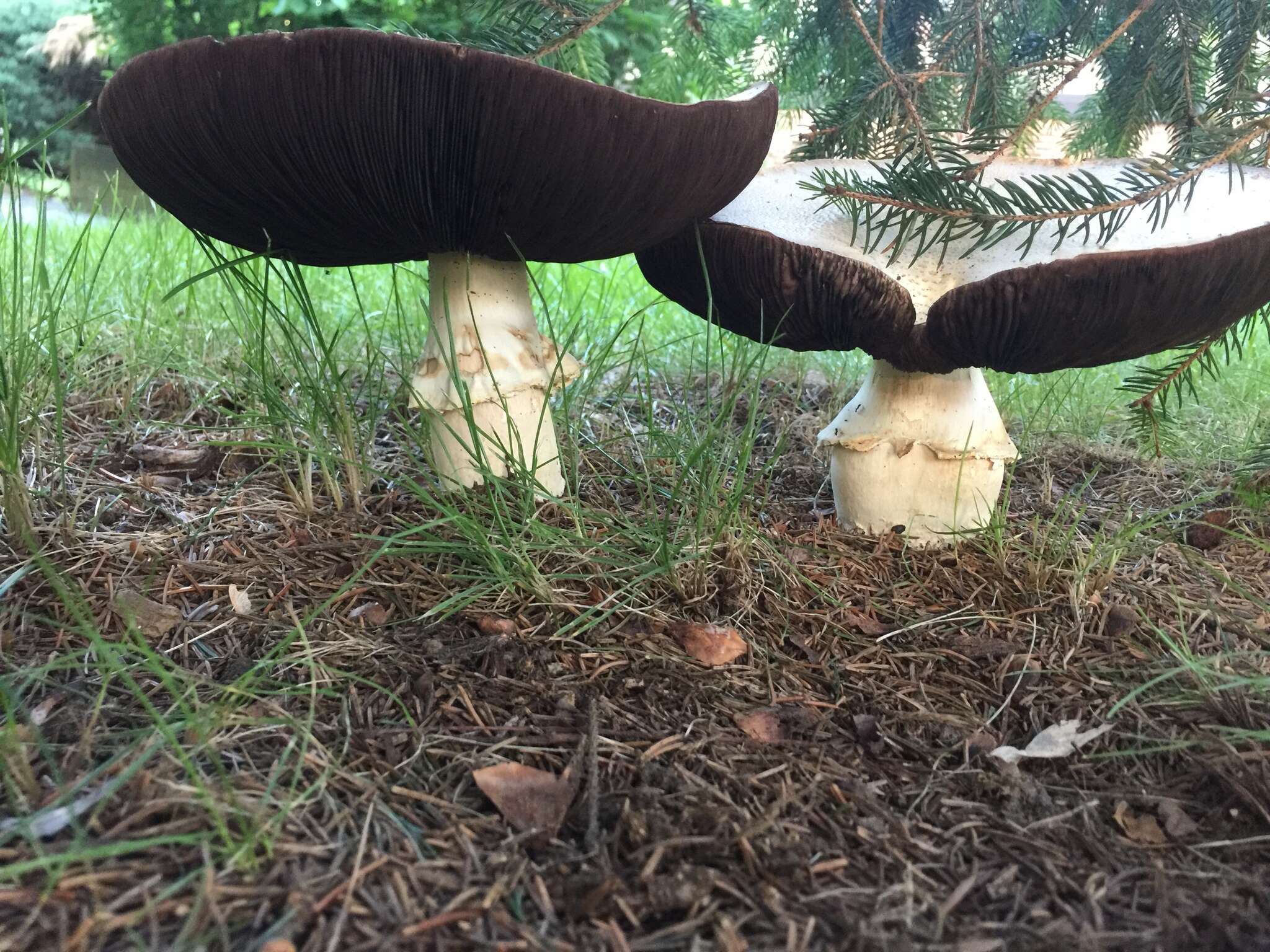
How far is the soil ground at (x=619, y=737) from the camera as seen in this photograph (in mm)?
919

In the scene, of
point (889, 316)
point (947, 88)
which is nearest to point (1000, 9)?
point (947, 88)

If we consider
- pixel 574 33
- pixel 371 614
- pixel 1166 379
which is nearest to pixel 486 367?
pixel 371 614

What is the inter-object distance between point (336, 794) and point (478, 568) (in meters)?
0.58

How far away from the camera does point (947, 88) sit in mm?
2389

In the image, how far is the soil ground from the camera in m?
0.92

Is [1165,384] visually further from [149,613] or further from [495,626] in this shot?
[149,613]

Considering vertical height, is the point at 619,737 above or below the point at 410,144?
below

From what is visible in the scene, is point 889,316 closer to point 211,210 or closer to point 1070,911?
point 1070,911

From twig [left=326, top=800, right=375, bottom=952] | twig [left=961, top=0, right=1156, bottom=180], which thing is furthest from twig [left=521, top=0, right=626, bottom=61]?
twig [left=326, top=800, right=375, bottom=952]

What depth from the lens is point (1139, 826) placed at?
3.67ft

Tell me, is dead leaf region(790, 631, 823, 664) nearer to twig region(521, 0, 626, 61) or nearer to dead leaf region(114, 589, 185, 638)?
dead leaf region(114, 589, 185, 638)

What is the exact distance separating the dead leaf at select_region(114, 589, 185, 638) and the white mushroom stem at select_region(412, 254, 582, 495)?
610 mm

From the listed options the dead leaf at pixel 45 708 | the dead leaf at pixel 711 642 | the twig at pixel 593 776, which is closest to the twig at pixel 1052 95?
the dead leaf at pixel 711 642

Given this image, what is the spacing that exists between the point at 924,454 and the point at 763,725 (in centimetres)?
97
